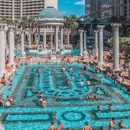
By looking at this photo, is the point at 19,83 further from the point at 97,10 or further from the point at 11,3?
the point at 11,3

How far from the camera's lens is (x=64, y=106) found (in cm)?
1908

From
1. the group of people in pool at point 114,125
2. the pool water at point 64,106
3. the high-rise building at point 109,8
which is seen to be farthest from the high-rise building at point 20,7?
the group of people in pool at point 114,125

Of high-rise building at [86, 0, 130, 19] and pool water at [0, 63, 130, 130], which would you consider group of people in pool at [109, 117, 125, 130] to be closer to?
pool water at [0, 63, 130, 130]

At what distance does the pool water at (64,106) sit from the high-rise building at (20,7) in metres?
130

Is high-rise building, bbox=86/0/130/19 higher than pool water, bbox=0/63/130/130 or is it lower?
higher

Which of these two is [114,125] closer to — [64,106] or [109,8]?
[64,106]

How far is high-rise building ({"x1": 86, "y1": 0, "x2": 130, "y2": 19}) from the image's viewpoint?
334 ft

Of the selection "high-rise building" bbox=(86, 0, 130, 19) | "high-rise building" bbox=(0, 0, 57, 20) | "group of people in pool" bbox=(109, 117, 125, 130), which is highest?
"high-rise building" bbox=(0, 0, 57, 20)

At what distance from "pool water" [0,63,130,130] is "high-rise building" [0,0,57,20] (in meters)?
130

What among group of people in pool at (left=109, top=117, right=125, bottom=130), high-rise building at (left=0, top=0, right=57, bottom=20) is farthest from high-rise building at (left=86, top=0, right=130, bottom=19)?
group of people in pool at (left=109, top=117, right=125, bottom=130)

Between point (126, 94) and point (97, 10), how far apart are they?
122004 millimetres

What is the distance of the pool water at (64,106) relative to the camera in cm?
1570

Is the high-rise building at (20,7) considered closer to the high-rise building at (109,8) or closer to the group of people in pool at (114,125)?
the high-rise building at (109,8)

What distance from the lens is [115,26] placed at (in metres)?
30.9
